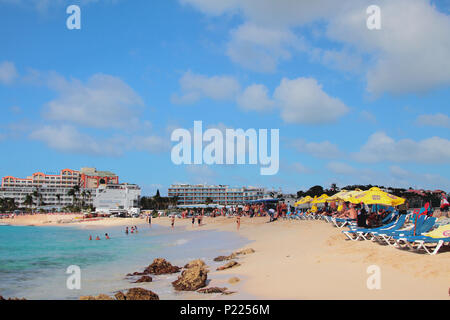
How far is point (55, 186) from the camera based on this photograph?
148500 millimetres

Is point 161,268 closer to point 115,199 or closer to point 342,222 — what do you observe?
point 342,222

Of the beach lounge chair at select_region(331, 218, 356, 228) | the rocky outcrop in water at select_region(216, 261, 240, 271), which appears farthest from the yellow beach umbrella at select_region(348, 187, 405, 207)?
the rocky outcrop in water at select_region(216, 261, 240, 271)

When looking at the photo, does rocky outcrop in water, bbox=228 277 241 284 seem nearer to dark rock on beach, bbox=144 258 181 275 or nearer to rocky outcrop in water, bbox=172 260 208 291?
rocky outcrop in water, bbox=172 260 208 291

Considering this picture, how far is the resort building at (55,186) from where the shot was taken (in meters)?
138

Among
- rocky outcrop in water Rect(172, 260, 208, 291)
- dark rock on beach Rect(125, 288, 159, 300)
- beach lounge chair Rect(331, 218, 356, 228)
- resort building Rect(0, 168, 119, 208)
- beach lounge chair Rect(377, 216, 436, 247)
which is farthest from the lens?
resort building Rect(0, 168, 119, 208)

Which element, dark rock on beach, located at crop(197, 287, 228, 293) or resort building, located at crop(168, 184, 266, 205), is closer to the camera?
dark rock on beach, located at crop(197, 287, 228, 293)

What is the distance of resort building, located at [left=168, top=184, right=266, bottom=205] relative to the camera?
144 metres

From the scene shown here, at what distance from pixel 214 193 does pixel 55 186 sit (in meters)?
66.1

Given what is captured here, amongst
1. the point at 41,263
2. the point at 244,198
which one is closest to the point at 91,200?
the point at 244,198

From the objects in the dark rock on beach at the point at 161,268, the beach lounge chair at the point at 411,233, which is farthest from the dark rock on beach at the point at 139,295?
the beach lounge chair at the point at 411,233

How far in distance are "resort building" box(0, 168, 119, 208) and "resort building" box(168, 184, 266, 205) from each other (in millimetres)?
32245

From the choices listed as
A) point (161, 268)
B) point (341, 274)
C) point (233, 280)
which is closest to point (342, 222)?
point (161, 268)
